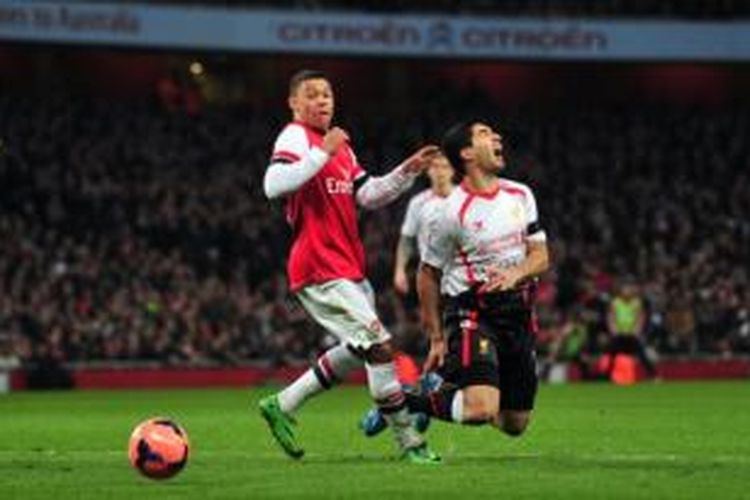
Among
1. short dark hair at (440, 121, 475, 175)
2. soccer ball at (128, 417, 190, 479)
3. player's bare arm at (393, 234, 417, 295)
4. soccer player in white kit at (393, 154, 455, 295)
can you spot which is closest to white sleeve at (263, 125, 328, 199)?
short dark hair at (440, 121, 475, 175)

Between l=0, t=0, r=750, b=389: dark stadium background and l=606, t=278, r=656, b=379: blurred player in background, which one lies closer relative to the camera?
l=606, t=278, r=656, b=379: blurred player in background

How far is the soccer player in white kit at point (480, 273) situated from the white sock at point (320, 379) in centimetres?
68

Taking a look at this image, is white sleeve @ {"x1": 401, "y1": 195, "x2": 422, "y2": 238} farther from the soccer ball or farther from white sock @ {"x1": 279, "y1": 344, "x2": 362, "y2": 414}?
the soccer ball

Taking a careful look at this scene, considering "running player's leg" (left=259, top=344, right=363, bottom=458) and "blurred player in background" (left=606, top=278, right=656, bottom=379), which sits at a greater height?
"running player's leg" (left=259, top=344, right=363, bottom=458)

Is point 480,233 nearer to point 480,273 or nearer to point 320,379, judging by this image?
point 480,273

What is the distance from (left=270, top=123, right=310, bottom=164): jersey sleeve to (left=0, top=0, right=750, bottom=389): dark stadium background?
1960cm

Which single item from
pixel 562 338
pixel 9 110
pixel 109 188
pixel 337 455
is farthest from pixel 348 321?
pixel 9 110

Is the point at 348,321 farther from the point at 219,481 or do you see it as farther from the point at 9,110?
the point at 9,110

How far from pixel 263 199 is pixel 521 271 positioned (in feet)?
89.2

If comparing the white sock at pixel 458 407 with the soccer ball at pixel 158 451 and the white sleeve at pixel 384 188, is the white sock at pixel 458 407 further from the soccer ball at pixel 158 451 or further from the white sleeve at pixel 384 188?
the soccer ball at pixel 158 451

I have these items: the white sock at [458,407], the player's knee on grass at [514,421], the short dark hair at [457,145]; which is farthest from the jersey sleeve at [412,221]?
the white sock at [458,407]

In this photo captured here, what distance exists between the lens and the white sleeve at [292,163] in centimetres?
1246

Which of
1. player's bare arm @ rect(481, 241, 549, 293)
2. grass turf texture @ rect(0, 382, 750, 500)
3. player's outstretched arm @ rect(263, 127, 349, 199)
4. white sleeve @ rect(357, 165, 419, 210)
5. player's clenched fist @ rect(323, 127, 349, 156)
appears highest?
player's clenched fist @ rect(323, 127, 349, 156)

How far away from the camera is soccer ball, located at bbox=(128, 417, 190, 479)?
440 inches
